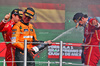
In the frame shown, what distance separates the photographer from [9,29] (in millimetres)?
6535

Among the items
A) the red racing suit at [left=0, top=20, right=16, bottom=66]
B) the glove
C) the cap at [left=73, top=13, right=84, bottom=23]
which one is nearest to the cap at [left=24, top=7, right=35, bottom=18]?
the red racing suit at [left=0, top=20, right=16, bottom=66]

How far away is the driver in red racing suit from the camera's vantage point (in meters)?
6.43

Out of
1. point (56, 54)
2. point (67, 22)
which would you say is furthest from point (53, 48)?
point (67, 22)

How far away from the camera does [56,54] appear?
667 cm

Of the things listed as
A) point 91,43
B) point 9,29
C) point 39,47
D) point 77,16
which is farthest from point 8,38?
point 91,43

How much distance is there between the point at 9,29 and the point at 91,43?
2264 mm

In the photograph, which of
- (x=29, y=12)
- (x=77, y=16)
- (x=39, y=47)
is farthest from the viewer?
(x=77, y=16)

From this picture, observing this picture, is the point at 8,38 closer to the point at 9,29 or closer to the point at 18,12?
the point at 9,29

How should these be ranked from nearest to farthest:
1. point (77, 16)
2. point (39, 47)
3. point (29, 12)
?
1. point (39, 47)
2. point (29, 12)
3. point (77, 16)

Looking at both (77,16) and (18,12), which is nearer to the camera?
(18,12)

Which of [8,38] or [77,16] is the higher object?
[77,16]

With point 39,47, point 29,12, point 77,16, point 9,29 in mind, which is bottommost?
point 39,47

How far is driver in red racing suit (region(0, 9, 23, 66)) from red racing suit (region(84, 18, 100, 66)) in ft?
6.26

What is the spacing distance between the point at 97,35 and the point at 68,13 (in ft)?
3.33
